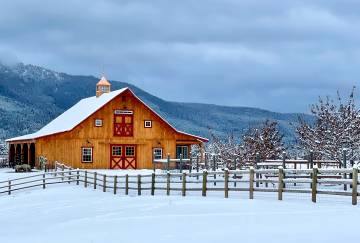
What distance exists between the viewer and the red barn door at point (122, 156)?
5756 centimetres

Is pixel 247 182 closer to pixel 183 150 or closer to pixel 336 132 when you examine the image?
pixel 336 132

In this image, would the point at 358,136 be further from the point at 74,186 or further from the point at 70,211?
the point at 70,211

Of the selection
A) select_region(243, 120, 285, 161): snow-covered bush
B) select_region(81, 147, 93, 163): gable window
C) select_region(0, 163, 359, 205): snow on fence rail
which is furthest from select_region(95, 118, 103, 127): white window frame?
select_region(243, 120, 285, 161): snow-covered bush

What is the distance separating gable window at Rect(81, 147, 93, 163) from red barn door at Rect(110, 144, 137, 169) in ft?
5.75

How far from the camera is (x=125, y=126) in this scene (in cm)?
5788

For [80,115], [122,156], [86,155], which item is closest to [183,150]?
[122,156]

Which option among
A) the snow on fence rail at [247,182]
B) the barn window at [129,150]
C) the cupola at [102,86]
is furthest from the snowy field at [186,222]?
the cupola at [102,86]

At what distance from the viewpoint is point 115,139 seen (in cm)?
5766

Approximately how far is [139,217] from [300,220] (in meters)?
4.89

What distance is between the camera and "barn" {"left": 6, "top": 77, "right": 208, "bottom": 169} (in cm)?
5628

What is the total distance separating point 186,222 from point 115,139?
132 feet

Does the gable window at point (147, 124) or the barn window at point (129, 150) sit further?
the gable window at point (147, 124)

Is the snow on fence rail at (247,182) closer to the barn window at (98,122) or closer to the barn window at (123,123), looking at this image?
the barn window at (98,122)

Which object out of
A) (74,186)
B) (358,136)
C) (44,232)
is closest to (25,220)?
(44,232)
